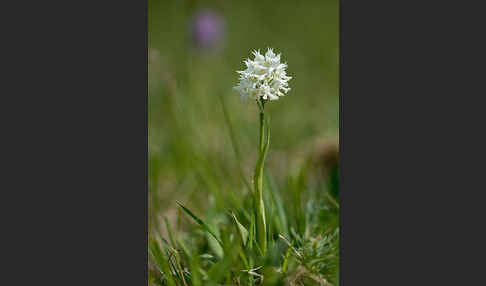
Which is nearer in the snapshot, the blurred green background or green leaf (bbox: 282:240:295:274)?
green leaf (bbox: 282:240:295:274)

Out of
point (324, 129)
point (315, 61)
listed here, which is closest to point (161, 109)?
point (324, 129)

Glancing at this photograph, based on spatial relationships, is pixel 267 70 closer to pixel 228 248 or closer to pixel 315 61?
pixel 228 248

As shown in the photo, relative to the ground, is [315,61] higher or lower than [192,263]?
higher

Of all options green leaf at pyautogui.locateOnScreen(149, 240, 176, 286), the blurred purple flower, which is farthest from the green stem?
the blurred purple flower

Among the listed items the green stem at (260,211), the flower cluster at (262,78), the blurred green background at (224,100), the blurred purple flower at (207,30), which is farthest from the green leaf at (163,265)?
the blurred purple flower at (207,30)

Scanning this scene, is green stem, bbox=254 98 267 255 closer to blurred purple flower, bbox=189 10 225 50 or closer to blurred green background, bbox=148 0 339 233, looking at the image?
blurred green background, bbox=148 0 339 233
